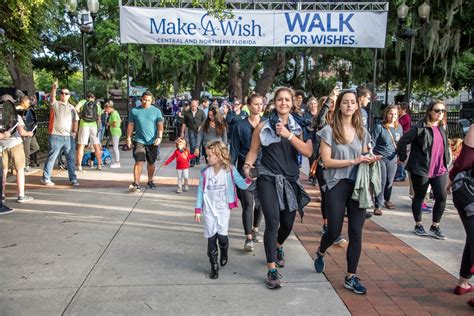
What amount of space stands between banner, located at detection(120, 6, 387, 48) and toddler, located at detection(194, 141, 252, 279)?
751 cm

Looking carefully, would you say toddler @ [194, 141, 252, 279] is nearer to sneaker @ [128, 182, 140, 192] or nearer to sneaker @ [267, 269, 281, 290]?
sneaker @ [267, 269, 281, 290]

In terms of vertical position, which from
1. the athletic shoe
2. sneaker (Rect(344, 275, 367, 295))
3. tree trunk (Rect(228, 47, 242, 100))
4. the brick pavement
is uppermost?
tree trunk (Rect(228, 47, 242, 100))

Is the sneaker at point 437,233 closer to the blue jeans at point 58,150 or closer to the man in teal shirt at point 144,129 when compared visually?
the man in teal shirt at point 144,129

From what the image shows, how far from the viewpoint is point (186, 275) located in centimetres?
425

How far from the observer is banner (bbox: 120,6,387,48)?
11.1 meters

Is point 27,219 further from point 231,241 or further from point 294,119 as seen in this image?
point 294,119

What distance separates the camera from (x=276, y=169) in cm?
405

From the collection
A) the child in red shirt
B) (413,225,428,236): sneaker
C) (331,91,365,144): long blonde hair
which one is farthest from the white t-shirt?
(413,225,428,236): sneaker

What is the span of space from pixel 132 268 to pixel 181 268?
0.48 metres

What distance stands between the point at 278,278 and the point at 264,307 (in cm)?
43

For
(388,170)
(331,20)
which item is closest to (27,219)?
(388,170)

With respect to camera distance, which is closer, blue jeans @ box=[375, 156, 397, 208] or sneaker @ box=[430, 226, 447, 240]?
sneaker @ box=[430, 226, 447, 240]

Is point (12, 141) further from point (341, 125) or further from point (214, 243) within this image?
point (341, 125)

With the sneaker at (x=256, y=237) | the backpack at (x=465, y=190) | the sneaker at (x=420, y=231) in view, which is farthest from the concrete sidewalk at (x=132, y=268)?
the sneaker at (x=420, y=231)
